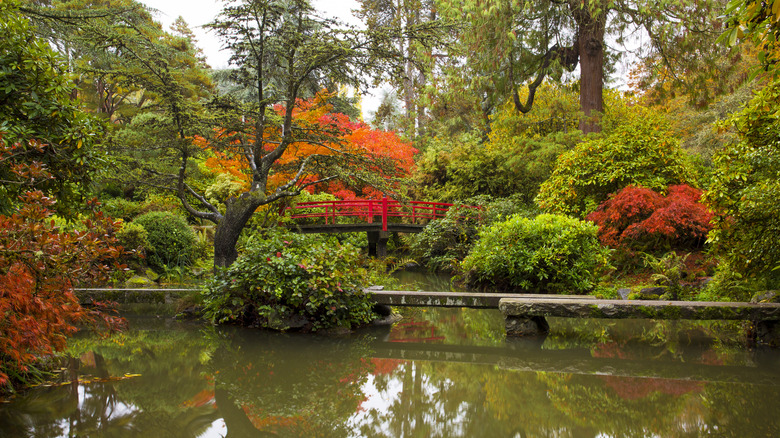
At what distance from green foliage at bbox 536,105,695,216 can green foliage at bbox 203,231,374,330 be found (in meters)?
6.22

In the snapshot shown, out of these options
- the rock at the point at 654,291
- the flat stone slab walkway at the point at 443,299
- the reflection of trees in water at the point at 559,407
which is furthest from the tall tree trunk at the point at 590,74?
the reflection of trees in water at the point at 559,407

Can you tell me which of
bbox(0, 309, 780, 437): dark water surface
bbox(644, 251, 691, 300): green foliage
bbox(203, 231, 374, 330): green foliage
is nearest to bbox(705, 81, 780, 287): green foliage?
bbox(0, 309, 780, 437): dark water surface

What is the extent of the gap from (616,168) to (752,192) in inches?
222

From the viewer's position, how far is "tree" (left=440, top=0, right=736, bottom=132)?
12.1 metres

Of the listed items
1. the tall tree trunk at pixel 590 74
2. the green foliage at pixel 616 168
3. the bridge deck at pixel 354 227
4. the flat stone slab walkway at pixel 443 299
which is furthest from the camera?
the bridge deck at pixel 354 227

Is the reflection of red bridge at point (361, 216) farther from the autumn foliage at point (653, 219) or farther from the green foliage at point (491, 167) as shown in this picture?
the autumn foliage at point (653, 219)

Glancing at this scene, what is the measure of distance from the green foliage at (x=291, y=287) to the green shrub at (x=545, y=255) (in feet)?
10.2

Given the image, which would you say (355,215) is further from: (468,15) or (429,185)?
(468,15)

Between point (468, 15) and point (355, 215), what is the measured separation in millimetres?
7269

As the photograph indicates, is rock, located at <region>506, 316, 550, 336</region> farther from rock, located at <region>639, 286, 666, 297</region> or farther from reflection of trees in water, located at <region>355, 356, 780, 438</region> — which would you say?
rock, located at <region>639, 286, 666, 297</region>

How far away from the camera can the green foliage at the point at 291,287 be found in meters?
6.77

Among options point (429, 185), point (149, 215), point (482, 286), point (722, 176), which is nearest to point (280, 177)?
point (149, 215)

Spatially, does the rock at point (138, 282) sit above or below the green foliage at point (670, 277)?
below

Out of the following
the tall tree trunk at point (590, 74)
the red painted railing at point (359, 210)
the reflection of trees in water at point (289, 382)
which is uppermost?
the tall tree trunk at point (590, 74)
